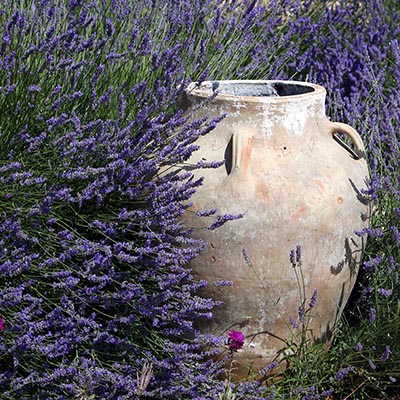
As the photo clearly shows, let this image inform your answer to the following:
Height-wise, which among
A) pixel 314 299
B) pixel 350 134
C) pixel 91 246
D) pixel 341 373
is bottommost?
pixel 341 373

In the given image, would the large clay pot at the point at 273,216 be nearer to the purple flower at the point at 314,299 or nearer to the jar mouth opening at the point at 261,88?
the purple flower at the point at 314,299

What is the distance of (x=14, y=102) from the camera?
2590mm

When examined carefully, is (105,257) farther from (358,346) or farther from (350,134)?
(350,134)

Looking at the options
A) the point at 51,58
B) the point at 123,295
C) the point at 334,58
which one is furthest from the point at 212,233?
the point at 334,58

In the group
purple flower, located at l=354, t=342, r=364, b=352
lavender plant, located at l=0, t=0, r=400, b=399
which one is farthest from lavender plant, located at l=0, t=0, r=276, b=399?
purple flower, located at l=354, t=342, r=364, b=352

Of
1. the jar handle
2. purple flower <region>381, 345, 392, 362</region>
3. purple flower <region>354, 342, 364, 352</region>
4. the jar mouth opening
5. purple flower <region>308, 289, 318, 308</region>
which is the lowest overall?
purple flower <region>354, 342, 364, 352</region>

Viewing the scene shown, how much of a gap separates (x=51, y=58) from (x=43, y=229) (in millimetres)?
514

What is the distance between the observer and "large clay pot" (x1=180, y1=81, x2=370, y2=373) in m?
2.52

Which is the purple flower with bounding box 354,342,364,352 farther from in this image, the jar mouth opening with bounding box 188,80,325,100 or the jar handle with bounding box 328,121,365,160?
the jar mouth opening with bounding box 188,80,325,100

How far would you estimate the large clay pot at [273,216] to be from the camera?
2523mm

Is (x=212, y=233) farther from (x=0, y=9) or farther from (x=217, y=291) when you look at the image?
(x=0, y=9)

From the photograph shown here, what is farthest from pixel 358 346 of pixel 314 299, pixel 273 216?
pixel 273 216

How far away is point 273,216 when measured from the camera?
252 cm

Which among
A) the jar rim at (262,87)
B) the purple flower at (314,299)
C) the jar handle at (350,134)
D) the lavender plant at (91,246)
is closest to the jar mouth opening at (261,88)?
the jar rim at (262,87)
